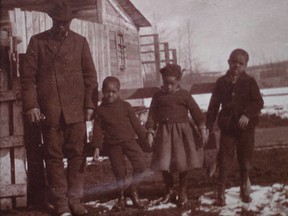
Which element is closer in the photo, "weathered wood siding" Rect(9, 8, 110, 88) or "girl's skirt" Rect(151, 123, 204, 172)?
"girl's skirt" Rect(151, 123, 204, 172)

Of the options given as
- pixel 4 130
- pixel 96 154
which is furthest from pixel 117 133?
pixel 4 130

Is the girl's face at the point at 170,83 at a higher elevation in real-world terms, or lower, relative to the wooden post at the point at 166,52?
lower

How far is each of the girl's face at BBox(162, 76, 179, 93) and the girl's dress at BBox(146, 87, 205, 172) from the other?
40 mm

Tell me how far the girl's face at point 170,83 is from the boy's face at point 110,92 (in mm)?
447

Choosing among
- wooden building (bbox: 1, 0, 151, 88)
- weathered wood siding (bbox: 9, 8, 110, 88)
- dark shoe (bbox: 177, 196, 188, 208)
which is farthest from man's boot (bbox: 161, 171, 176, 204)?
weathered wood siding (bbox: 9, 8, 110, 88)

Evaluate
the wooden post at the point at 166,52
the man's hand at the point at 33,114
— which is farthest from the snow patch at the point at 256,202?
the wooden post at the point at 166,52

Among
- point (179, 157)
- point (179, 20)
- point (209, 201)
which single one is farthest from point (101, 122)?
point (179, 20)

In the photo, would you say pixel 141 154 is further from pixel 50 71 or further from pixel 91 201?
pixel 50 71

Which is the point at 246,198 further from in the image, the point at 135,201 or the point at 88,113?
the point at 88,113

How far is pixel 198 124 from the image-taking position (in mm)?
3357

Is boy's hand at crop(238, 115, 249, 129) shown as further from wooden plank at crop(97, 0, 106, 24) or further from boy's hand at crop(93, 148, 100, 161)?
wooden plank at crop(97, 0, 106, 24)

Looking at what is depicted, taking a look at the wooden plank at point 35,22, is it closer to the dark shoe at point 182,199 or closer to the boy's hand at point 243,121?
the dark shoe at point 182,199

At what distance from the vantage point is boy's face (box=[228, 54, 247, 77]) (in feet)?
10.7

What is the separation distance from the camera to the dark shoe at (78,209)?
10.5 ft
